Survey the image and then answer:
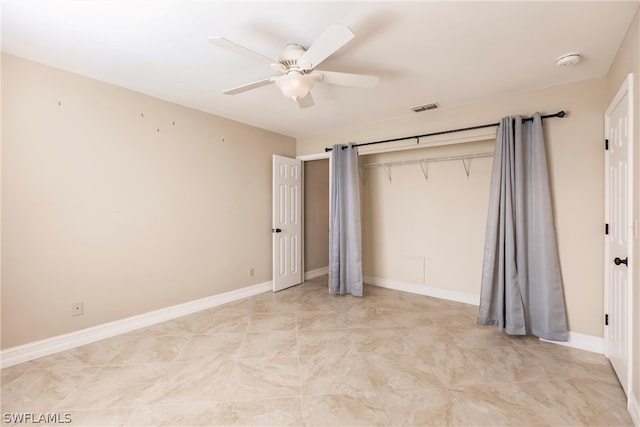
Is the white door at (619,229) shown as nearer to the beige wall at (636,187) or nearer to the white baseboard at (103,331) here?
the beige wall at (636,187)

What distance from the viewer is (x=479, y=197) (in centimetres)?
380

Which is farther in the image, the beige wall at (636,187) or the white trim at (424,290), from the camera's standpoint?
the white trim at (424,290)

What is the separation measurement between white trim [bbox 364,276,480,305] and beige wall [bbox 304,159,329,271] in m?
1.04

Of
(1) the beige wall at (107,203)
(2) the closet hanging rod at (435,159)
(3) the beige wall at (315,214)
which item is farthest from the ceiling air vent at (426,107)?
(1) the beige wall at (107,203)

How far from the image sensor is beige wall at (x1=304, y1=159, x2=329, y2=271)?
5.26 metres

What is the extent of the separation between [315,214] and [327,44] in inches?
151

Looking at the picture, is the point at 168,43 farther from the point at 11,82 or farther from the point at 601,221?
the point at 601,221

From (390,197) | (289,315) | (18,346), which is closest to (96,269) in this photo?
(18,346)

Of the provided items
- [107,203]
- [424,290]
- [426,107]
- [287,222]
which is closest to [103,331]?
[107,203]

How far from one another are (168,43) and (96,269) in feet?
7.13

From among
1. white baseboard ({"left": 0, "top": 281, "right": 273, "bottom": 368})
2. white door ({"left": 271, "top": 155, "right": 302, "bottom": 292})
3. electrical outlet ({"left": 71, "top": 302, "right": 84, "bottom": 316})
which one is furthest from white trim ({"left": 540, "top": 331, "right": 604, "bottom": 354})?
electrical outlet ({"left": 71, "top": 302, "right": 84, "bottom": 316})

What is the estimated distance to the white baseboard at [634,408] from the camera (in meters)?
1.72

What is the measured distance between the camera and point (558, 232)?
2836mm

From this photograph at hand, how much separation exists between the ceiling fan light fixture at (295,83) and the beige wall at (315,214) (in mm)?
3043
